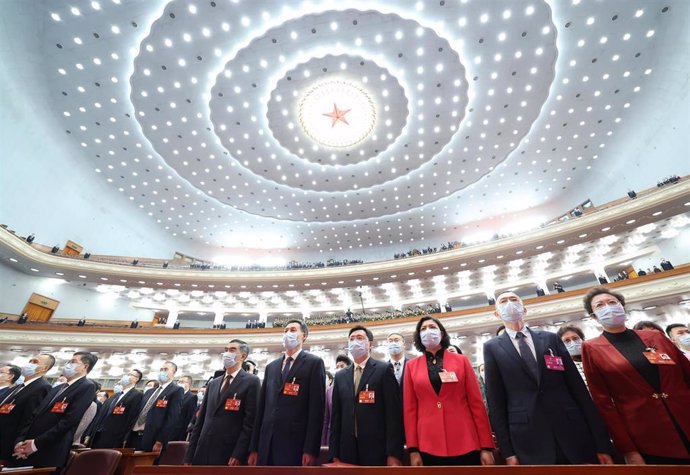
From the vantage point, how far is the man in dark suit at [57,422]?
118 inches

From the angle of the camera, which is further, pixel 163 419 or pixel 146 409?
pixel 146 409

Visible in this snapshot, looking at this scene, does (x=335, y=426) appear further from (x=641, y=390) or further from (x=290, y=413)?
(x=641, y=390)

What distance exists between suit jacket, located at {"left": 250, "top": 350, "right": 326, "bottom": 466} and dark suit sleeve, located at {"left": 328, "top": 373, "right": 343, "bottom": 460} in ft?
0.34

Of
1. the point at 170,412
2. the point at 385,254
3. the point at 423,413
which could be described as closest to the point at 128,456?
the point at 170,412

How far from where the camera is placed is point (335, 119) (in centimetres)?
1557

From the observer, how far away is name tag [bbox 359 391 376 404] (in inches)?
93.7

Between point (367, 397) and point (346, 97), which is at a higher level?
point (346, 97)

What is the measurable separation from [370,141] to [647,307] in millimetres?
13503

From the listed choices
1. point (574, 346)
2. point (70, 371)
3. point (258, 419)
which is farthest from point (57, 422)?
point (574, 346)

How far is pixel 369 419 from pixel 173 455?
2633mm

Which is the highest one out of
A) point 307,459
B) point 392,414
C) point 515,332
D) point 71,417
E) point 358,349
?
point 515,332

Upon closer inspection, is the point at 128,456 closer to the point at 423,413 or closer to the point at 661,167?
the point at 423,413

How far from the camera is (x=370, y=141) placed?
1664 cm

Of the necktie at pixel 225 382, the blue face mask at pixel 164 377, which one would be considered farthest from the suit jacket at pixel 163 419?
the necktie at pixel 225 382
